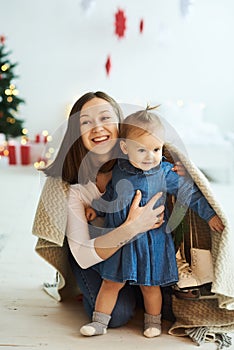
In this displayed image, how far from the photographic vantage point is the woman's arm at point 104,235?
1.60 metres

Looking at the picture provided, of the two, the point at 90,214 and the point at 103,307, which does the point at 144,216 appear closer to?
the point at 90,214

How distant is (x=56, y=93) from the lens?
5609 millimetres

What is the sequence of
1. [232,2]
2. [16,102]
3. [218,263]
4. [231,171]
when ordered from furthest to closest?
1. [232,2]
2. [16,102]
3. [231,171]
4. [218,263]

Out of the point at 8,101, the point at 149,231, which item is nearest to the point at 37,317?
the point at 149,231

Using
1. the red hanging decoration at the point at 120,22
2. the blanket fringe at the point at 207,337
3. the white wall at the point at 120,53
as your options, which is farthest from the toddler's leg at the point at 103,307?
the red hanging decoration at the point at 120,22

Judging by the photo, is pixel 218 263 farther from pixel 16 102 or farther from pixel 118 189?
pixel 16 102

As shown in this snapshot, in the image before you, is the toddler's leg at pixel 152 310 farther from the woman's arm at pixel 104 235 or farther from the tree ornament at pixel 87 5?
the tree ornament at pixel 87 5

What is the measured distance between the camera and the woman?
1.64m

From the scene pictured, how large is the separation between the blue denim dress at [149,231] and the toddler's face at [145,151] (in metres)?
0.03

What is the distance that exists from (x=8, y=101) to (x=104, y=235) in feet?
11.4

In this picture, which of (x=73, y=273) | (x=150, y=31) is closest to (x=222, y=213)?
(x=73, y=273)

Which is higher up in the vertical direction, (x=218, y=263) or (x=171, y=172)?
(x=171, y=172)

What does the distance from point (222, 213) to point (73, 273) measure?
1.78 ft

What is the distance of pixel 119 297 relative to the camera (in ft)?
5.65
